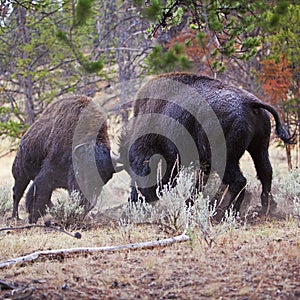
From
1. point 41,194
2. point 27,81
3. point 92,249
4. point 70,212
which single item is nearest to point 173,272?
point 92,249

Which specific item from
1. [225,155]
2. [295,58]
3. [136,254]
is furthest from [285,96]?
[136,254]

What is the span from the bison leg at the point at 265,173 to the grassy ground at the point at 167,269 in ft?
6.17

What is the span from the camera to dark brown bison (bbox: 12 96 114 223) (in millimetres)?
8078

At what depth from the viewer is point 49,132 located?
9047 millimetres

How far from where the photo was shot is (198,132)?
7.41 m

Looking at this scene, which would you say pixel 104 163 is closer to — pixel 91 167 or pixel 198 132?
pixel 91 167

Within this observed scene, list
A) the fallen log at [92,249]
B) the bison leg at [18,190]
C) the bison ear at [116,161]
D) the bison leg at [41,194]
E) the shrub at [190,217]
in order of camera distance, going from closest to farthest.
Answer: the fallen log at [92,249], the shrub at [190,217], the bison ear at [116,161], the bison leg at [41,194], the bison leg at [18,190]

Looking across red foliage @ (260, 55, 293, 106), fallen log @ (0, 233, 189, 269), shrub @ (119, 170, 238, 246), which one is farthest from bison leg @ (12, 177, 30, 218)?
red foliage @ (260, 55, 293, 106)

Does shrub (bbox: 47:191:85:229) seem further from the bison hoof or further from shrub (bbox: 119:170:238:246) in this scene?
the bison hoof

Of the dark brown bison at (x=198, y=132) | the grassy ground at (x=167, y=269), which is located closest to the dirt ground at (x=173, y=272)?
the grassy ground at (x=167, y=269)

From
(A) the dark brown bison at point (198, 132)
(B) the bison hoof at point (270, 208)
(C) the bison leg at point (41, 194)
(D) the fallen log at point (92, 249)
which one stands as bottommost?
(B) the bison hoof at point (270, 208)

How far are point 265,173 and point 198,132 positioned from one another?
1.11m

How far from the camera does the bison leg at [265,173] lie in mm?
7586

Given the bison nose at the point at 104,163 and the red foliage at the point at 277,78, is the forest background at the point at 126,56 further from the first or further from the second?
the bison nose at the point at 104,163
